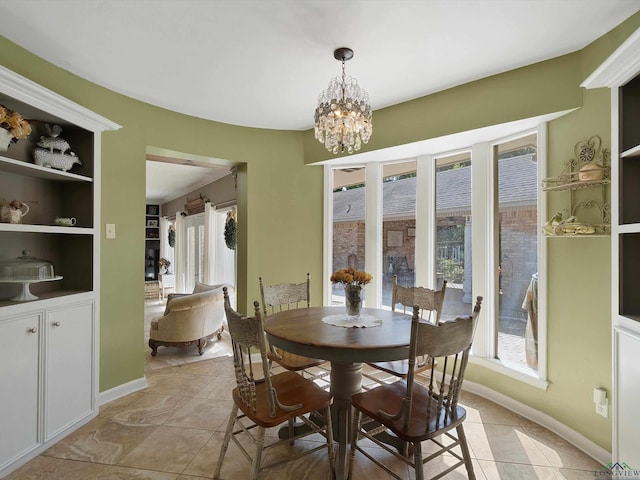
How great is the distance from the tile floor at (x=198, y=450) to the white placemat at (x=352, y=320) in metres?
0.79

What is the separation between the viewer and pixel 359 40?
207 centimetres

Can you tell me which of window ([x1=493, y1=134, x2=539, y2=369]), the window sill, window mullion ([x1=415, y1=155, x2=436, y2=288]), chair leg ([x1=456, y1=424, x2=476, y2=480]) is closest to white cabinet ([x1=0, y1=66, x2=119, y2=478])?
chair leg ([x1=456, y1=424, x2=476, y2=480])

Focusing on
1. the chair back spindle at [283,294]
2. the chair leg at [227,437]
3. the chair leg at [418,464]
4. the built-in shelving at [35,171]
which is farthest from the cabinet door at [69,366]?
the chair leg at [418,464]

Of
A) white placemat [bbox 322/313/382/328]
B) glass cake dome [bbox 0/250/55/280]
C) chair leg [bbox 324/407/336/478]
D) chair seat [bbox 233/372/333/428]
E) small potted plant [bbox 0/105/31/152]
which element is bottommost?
chair leg [bbox 324/407/336/478]

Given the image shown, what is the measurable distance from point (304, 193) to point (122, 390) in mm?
2600

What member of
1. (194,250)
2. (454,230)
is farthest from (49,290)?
(194,250)

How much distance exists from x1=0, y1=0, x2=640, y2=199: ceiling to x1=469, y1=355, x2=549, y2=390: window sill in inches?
90.4

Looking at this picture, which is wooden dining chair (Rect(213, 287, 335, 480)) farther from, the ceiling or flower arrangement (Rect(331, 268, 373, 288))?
the ceiling

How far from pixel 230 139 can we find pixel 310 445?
9.73 ft

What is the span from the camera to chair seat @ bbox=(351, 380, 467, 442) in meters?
1.49

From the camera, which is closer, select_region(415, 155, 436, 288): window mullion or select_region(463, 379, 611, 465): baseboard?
select_region(463, 379, 611, 465): baseboard

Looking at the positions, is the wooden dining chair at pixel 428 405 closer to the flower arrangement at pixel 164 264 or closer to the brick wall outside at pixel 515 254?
the brick wall outside at pixel 515 254

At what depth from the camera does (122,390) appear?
287 cm

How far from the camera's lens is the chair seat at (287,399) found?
1.61 meters
